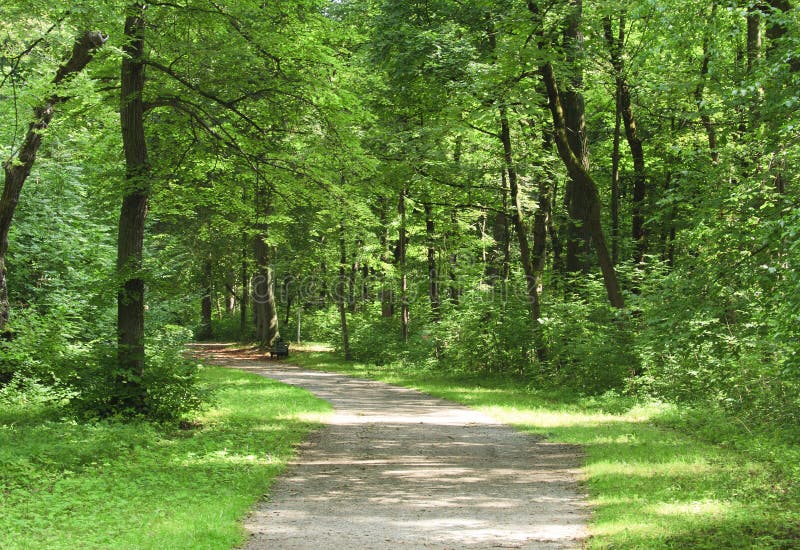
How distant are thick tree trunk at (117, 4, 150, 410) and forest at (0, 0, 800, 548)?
0.13ft

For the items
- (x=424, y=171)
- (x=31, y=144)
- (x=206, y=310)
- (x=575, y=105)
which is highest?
(x=575, y=105)

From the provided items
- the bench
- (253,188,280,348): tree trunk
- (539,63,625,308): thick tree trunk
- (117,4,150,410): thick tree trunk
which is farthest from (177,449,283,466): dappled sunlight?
(253,188,280,348): tree trunk

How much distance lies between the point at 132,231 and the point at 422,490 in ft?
23.4

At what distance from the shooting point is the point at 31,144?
12.6 meters

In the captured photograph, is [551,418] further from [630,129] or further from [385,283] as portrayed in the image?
[385,283]

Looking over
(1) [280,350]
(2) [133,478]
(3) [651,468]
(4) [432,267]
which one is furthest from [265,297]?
(3) [651,468]

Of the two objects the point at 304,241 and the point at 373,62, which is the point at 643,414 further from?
the point at 304,241

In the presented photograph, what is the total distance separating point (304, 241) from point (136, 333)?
65.5ft

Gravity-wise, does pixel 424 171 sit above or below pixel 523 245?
above

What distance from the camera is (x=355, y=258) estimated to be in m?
26.1

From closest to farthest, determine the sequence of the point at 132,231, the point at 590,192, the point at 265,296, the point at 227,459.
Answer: the point at 227,459
the point at 132,231
the point at 590,192
the point at 265,296

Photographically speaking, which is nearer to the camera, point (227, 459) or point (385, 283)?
point (227, 459)

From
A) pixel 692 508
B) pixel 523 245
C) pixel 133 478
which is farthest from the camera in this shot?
pixel 523 245

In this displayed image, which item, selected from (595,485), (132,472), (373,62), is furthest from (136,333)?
(373,62)
